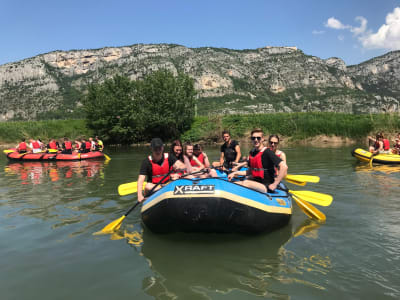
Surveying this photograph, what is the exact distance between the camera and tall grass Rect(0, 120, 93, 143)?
34562 millimetres

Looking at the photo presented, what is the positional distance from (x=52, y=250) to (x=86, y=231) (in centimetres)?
84

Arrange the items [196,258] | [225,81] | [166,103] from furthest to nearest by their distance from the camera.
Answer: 1. [225,81]
2. [166,103]
3. [196,258]

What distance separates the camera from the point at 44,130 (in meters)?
36.0

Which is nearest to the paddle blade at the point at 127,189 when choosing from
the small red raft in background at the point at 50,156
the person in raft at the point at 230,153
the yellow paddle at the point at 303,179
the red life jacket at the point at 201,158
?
the red life jacket at the point at 201,158

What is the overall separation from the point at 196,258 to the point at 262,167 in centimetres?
204

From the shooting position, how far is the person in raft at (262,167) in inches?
201

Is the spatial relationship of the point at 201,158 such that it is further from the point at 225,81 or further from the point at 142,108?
the point at 225,81

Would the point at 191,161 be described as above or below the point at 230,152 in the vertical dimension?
below

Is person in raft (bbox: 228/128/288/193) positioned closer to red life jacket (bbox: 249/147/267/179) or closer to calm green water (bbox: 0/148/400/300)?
red life jacket (bbox: 249/147/267/179)

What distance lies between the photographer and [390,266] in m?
3.87

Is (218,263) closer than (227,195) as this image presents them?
Yes

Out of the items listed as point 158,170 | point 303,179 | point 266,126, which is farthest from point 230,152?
point 266,126

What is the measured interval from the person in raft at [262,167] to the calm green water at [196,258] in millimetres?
842

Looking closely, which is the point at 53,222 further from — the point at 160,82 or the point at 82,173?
the point at 160,82
